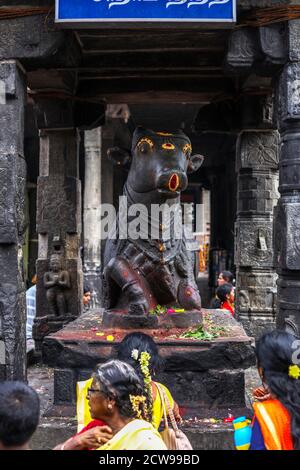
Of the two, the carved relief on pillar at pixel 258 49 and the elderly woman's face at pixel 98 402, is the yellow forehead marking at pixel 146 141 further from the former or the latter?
the elderly woman's face at pixel 98 402

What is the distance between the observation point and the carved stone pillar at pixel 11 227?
4.53 meters

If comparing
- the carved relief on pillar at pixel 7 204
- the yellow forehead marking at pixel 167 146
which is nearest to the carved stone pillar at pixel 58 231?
the yellow forehead marking at pixel 167 146

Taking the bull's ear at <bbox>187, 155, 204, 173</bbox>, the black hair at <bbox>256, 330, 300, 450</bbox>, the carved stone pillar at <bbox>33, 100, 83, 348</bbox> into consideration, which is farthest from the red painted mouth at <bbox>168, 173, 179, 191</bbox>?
the black hair at <bbox>256, 330, 300, 450</bbox>

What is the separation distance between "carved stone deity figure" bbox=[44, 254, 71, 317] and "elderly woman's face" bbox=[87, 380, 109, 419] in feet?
14.9

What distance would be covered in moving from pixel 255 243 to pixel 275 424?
5031mm

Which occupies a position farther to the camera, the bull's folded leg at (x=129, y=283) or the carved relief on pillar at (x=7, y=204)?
the bull's folded leg at (x=129, y=283)

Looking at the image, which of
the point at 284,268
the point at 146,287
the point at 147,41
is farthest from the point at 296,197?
the point at 147,41

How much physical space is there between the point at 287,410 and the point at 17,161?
123 inches

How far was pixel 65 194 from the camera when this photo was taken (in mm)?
7117

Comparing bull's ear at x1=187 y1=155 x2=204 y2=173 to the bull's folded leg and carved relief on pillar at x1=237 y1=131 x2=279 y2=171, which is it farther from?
carved relief on pillar at x1=237 y1=131 x2=279 y2=171

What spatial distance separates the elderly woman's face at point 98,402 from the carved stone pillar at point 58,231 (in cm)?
454

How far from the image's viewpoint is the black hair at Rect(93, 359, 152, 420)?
253 centimetres

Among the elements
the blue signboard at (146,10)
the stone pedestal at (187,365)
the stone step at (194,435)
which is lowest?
the stone step at (194,435)
